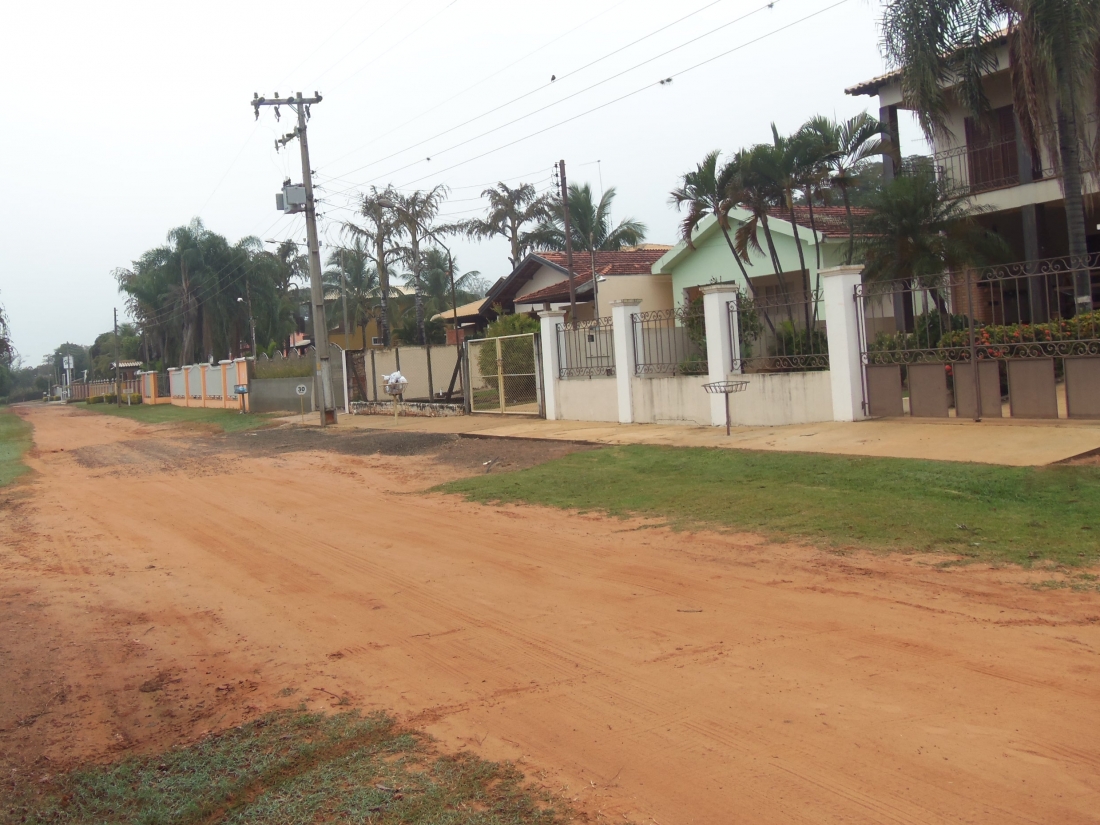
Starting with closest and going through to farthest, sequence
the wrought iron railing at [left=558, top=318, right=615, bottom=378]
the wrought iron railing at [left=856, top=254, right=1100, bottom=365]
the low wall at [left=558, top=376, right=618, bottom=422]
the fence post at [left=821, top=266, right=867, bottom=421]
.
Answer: the wrought iron railing at [left=856, top=254, right=1100, bottom=365] → the fence post at [left=821, top=266, right=867, bottom=421] → the low wall at [left=558, top=376, right=618, bottom=422] → the wrought iron railing at [left=558, top=318, right=615, bottom=378]

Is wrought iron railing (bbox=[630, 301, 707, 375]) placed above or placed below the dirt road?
above

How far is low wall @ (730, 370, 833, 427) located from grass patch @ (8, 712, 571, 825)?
37.6ft

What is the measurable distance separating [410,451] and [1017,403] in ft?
35.2

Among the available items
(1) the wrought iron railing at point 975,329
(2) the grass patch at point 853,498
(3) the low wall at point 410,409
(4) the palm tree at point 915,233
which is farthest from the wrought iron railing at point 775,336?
(3) the low wall at point 410,409

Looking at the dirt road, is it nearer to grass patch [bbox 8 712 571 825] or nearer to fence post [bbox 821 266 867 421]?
grass patch [bbox 8 712 571 825]

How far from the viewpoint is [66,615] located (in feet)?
24.1

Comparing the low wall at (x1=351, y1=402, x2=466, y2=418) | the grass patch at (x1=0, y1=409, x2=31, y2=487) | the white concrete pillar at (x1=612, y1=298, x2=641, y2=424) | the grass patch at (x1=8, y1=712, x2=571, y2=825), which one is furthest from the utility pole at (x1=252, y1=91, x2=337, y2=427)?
the grass patch at (x1=8, y1=712, x2=571, y2=825)

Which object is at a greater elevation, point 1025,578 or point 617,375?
point 617,375

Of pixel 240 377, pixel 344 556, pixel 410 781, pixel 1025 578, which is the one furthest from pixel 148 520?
pixel 240 377

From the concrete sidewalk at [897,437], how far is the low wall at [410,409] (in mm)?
6753

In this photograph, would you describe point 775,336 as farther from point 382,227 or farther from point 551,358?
point 382,227

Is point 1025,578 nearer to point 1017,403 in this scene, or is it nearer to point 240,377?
point 1017,403

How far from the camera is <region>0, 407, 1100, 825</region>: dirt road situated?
12.6 ft

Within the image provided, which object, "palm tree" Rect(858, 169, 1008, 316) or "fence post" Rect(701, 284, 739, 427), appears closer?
"fence post" Rect(701, 284, 739, 427)
